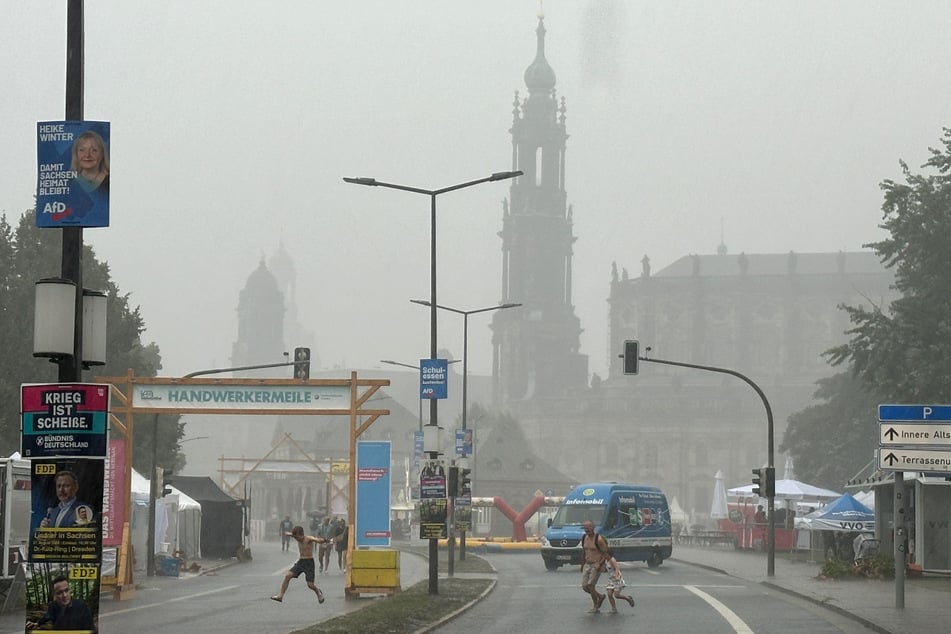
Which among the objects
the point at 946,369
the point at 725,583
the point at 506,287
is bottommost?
the point at 725,583

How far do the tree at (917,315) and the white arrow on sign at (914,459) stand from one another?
21803 mm

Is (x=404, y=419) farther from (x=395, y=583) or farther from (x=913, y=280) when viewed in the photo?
(x=395, y=583)

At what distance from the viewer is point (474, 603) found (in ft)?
96.1

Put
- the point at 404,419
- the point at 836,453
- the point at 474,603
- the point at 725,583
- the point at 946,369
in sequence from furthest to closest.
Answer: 1. the point at 404,419
2. the point at 836,453
3. the point at 946,369
4. the point at 725,583
5. the point at 474,603

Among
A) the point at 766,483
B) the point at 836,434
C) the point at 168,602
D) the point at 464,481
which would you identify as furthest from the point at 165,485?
the point at 836,434

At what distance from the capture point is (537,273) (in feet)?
631

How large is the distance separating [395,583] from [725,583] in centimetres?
957

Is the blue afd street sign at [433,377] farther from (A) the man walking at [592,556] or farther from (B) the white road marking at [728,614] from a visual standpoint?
(A) the man walking at [592,556]

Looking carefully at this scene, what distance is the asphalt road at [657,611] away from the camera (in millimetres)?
23578

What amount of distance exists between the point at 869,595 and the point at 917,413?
619 centimetres

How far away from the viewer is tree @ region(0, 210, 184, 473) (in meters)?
60.4

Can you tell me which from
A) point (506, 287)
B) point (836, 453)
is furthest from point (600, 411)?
point (836, 453)

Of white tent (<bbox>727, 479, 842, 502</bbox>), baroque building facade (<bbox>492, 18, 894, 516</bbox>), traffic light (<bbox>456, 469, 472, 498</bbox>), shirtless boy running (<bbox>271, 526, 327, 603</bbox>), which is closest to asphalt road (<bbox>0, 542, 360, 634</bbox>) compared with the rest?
shirtless boy running (<bbox>271, 526, 327, 603</bbox>)

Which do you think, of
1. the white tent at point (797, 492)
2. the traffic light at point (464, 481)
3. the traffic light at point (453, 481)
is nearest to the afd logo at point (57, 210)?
the traffic light at point (453, 481)
